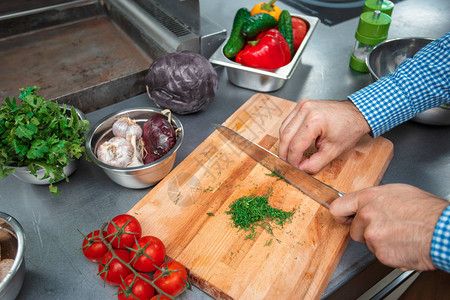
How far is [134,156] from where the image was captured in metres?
0.95

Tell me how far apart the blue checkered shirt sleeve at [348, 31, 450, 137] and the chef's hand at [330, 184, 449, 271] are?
34 cm

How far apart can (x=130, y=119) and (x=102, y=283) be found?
471 mm

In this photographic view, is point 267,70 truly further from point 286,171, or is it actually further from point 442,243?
point 442,243

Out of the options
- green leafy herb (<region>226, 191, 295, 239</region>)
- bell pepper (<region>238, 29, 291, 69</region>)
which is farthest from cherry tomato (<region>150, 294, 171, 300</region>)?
bell pepper (<region>238, 29, 291, 69</region>)

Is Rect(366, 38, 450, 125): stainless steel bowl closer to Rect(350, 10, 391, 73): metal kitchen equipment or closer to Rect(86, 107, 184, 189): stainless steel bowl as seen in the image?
Rect(350, 10, 391, 73): metal kitchen equipment

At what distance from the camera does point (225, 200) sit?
969 millimetres

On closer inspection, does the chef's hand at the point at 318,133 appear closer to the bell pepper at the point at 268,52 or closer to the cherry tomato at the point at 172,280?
the bell pepper at the point at 268,52

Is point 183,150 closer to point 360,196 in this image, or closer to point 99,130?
point 99,130

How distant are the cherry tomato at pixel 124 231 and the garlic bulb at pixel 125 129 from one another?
277 millimetres

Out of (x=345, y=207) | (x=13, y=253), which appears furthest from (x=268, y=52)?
(x=13, y=253)

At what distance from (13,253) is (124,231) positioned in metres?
0.25

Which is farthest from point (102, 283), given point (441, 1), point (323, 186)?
point (441, 1)

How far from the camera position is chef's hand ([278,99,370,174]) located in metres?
0.99

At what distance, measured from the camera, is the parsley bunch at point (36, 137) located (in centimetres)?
81
